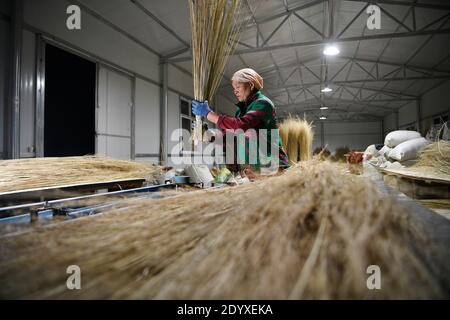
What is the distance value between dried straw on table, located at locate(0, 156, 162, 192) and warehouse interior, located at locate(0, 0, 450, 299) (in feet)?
0.04

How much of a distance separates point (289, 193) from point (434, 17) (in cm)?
609

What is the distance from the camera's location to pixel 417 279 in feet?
0.98

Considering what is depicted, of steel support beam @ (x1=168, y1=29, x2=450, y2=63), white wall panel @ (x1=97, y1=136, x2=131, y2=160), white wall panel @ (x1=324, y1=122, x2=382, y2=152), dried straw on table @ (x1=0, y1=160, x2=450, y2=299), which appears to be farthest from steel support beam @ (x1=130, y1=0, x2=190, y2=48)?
white wall panel @ (x1=324, y1=122, x2=382, y2=152)

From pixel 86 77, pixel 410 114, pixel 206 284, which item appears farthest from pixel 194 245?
pixel 410 114

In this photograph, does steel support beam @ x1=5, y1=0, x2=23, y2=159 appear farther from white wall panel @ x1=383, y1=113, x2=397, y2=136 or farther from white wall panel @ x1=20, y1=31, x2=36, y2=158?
white wall panel @ x1=383, y1=113, x2=397, y2=136

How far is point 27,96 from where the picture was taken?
2637 mm

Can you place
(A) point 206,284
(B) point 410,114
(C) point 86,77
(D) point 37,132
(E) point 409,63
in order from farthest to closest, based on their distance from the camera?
(B) point 410,114 → (E) point 409,63 → (C) point 86,77 → (D) point 37,132 → (A) point 206,284

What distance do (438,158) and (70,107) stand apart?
13.8 ft

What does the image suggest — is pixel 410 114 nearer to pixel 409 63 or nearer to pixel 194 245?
pixel 409 63

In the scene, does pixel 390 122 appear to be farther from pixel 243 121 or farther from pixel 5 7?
pixel 5 7

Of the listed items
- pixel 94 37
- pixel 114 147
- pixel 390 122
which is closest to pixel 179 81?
pixel 94 37

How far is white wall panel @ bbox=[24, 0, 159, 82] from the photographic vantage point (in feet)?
9.02

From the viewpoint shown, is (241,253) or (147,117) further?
(147,117)

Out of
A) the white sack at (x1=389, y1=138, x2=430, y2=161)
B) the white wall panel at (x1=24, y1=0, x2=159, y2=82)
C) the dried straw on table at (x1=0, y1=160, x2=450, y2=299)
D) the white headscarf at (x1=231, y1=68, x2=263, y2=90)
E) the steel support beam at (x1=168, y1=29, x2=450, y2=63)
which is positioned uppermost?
the steel support beam at (x1=168, y1=29, x2=450, y2=63)
